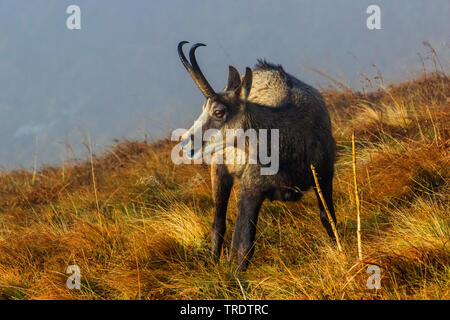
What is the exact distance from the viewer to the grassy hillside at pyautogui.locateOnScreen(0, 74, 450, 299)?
310 centimetres

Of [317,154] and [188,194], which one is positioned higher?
[317,154]

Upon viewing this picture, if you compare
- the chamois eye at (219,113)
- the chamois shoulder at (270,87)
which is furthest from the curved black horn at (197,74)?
the chamois shoulder at (270,87)

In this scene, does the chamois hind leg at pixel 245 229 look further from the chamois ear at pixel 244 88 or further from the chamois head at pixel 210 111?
the chamois ear at pixel 244 88

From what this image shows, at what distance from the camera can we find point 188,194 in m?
6.66

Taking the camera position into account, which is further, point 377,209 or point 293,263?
point 377,209

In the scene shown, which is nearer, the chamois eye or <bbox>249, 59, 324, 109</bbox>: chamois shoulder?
the chamois eye

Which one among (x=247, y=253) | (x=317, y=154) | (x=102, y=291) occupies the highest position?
(x=317, y=154)

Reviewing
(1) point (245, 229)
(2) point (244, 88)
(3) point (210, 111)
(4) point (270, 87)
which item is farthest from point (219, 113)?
(1) point (245, 229)

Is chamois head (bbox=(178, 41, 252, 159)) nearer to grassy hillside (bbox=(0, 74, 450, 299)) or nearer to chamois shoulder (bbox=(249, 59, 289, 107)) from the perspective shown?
chamois shoulder (bbox=(249, 59, 289, 107))

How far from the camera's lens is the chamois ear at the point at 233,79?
3.81 m


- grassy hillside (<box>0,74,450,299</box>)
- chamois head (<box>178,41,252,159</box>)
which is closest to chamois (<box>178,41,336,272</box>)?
chamois head (<box>178,41,252,159</box>)
